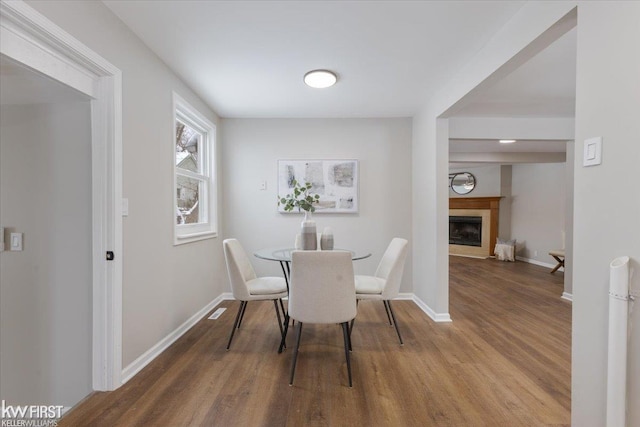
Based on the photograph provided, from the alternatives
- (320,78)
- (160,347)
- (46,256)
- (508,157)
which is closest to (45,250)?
(46,256)

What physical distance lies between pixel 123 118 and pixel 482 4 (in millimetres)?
2363

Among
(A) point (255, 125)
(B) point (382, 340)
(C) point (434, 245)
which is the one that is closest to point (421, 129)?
(C) point (434, 245)

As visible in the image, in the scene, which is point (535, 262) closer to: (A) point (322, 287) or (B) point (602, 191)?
(B) point (602, 191)

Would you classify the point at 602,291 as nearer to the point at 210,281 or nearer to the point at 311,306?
the point at 311,306

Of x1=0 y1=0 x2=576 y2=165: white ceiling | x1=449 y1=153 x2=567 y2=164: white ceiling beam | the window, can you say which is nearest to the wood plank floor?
the window

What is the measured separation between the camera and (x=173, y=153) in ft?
8.28

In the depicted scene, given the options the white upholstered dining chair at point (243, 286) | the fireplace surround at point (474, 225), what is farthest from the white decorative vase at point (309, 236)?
the fireplace surround at point (474, 225)

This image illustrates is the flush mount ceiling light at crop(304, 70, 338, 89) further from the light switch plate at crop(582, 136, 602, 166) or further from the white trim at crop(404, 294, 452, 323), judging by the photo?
the white trim at crop(404, 294, 452, 323)

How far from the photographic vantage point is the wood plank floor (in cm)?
156

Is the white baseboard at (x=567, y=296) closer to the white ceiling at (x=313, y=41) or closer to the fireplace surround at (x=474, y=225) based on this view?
the white ceiling at (x=313, y=41)

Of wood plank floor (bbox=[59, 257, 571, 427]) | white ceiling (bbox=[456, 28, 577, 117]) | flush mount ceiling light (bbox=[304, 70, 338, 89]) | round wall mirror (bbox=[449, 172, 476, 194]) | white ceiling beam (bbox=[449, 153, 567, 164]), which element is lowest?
wood plank floor (bbox=[59, 257, 571, 427])

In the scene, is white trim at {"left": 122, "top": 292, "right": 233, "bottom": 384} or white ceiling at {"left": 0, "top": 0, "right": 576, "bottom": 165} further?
white trim at {"left": 122, "top": 292, "right": 233, "bottom": 384}

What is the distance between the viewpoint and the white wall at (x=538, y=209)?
5.79 metres

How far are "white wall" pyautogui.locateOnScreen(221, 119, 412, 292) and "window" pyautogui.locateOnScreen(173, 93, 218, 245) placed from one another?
0.29 meters
